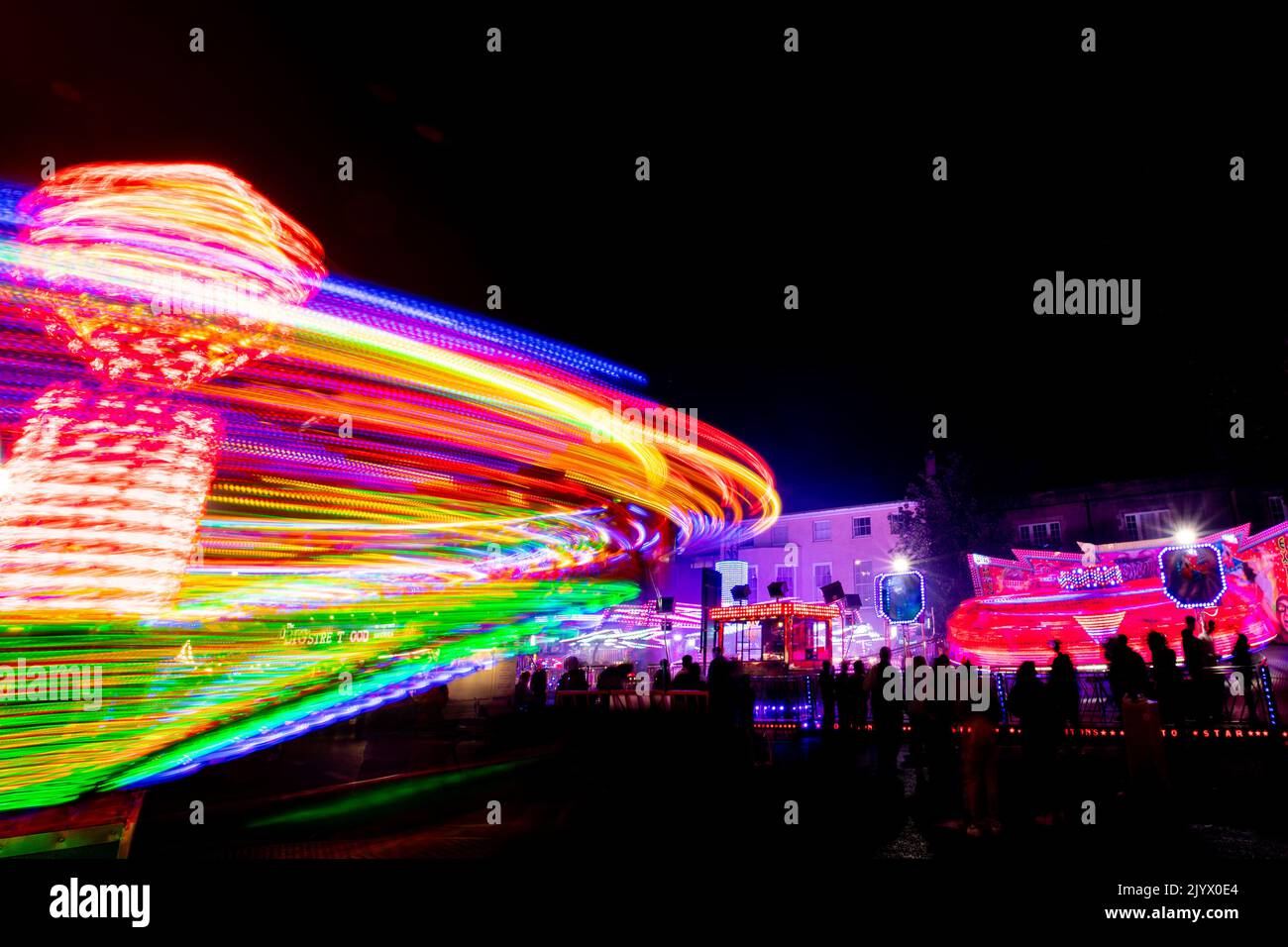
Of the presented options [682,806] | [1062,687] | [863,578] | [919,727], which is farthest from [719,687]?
[863,578]

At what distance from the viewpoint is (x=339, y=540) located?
12.4 metres

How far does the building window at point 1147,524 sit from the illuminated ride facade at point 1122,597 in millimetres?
19316

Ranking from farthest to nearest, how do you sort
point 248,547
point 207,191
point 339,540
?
point 248,547
point 339,540
point 207,191

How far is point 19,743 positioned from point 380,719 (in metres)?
15.3

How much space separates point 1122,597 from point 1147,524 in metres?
22.6

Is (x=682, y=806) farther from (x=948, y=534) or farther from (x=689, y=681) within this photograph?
(x=948, y=534)

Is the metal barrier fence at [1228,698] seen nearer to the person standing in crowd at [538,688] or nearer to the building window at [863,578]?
the person standing in crowd at [538,688]

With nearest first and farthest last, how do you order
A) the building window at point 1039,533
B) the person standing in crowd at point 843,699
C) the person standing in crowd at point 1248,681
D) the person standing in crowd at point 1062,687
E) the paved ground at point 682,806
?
the paved ground at point 682,806 < the person standing in crowd at point 1062,687 < the person standing in crowd at point 1248,681 < the person standing in crowd at point 843,699 < the building window at point 1039,533

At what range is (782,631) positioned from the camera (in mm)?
19781

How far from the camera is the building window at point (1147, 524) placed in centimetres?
3516

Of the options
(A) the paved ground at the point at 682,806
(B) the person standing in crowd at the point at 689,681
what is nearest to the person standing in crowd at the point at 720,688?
(A) the paved ground at the point at 682,806

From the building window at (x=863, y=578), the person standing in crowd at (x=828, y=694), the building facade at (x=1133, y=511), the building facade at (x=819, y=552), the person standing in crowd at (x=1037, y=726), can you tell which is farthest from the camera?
the building facade at (x=819, y=552)
